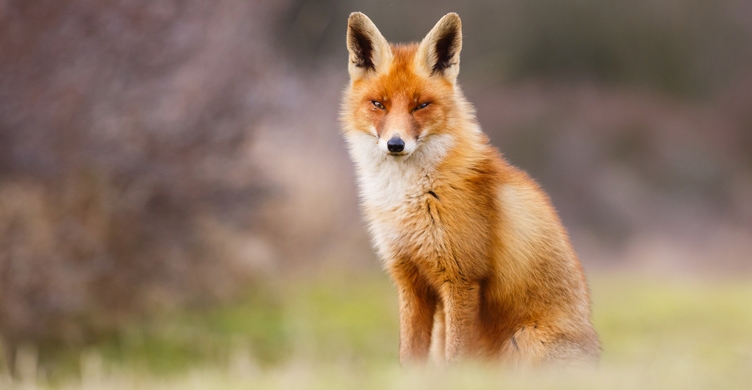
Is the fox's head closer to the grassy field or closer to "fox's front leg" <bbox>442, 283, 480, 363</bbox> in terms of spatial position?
"fox's front leg" <bbox>442, 283, 480, 363</bbox>

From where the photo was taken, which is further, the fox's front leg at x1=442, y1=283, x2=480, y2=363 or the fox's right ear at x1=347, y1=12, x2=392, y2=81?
the fox's right ear at x1=347, y1=12, x2=392, y2=81

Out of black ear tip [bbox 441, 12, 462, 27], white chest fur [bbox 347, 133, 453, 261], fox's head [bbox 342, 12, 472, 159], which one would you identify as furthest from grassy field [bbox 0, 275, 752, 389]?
black ear tip [bbox 441, 12, 462, 27]

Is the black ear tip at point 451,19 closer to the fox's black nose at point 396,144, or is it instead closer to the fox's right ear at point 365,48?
the fox's right ear at point 365,48

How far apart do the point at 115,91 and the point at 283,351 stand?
120 inches

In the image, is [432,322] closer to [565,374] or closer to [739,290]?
[565,374]

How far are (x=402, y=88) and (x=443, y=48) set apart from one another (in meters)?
0.44

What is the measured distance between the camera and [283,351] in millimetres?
9414

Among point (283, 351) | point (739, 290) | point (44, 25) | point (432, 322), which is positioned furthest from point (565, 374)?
point (739, 290)

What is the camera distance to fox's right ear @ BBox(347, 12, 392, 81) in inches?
214

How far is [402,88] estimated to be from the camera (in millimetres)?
5254

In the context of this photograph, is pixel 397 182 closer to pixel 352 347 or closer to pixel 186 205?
pixel 352 347

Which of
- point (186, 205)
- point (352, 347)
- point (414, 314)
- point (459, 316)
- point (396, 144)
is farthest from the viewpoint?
point (186, 205)

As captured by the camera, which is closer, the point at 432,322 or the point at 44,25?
the point at 432,322

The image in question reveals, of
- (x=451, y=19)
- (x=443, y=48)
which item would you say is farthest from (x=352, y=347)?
(x=451, y=19)
